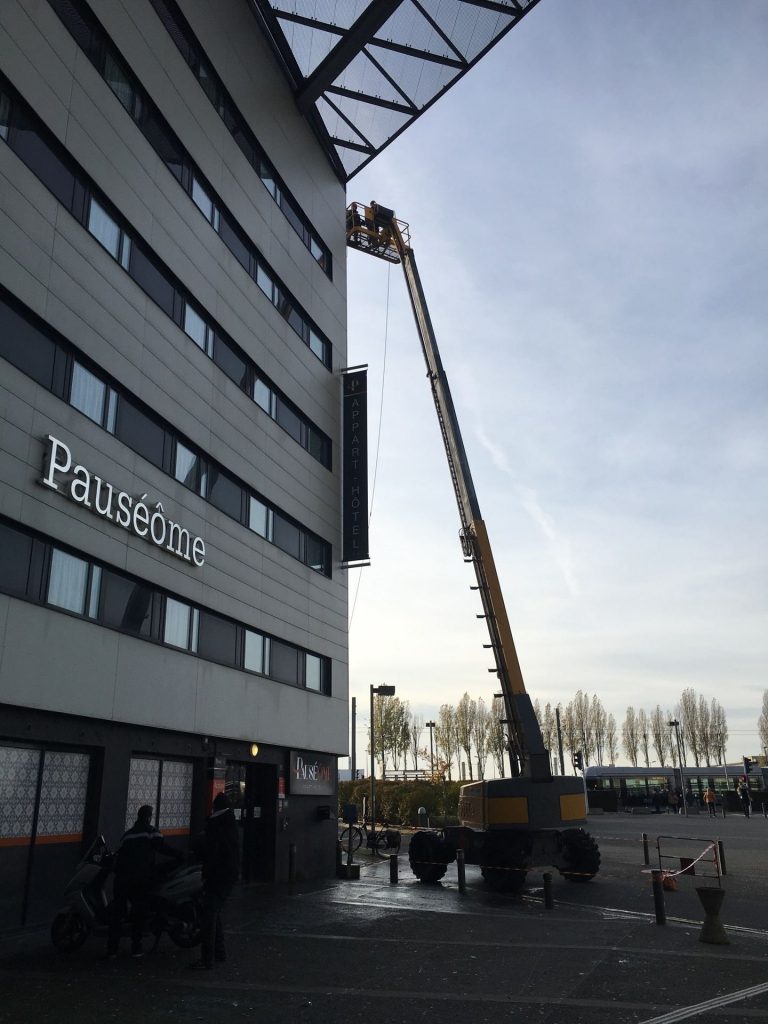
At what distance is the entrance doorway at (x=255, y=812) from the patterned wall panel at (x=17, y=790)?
6.87 meters

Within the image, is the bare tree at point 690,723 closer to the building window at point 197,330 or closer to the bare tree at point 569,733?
the bare tree at point 569,733

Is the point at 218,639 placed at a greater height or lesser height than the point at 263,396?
lesser

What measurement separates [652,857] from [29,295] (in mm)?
23540

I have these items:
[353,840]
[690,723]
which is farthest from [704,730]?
[353,840]

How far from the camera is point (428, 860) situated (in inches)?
760

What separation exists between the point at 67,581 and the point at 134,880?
5.29 m

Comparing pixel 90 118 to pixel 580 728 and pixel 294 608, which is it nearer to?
pixel 294 608

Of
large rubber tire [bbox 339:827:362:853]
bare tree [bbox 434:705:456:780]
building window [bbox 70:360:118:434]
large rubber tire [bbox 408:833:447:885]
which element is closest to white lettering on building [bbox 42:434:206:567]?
building window [bbox 70:360:118:434]

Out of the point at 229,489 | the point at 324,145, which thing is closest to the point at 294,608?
the point at 229,489

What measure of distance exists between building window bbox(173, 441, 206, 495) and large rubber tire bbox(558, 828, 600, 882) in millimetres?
11899

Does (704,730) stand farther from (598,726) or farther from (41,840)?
(41,840)

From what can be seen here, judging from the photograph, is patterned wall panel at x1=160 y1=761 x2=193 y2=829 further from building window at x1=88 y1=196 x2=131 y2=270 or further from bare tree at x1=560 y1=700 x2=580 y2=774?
bare tree at x1=560 y1=700 x2=580 y2=774

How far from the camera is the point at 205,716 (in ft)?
56.5

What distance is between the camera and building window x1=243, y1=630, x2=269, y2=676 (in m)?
19.9
